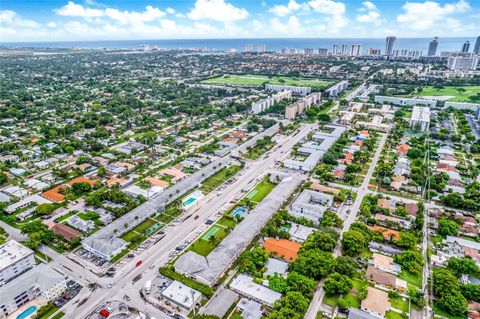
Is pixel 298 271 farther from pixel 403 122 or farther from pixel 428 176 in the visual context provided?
pixel 403 122

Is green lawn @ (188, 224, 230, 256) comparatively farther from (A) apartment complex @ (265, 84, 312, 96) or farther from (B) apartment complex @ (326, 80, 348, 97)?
(B) apartment complex @ (326, 80, 348, 97)

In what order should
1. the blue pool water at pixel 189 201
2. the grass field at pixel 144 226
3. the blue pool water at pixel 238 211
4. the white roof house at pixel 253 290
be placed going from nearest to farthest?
the white roof house at pixel 253 290, the grass field at pixel 144 226, the blue pool water at pixel 238 211, the blue pool water at pixel 189 201

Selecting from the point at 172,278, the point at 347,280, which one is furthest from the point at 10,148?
the point at 347,280

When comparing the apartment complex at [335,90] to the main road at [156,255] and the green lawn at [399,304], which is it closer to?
the main road at [156,255]

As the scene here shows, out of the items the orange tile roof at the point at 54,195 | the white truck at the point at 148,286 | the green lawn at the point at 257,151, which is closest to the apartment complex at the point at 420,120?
the green lawn at the point at 257,151

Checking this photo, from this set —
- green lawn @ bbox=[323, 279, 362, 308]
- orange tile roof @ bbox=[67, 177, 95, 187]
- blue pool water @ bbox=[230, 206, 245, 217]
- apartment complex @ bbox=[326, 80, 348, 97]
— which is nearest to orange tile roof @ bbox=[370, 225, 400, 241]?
green lawn @ bbox=[323, 279, 362, 308]
